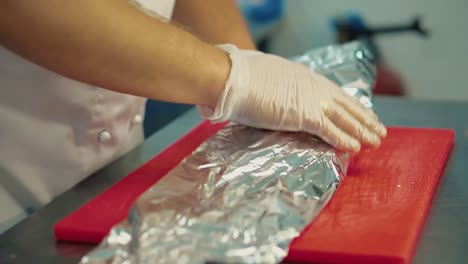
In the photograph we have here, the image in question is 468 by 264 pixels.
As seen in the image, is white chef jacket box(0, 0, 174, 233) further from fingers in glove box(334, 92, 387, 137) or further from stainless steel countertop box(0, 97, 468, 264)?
fingers in glove box(334, 92, 387, 137)

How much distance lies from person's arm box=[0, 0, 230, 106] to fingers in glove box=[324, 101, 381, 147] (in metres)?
0.13

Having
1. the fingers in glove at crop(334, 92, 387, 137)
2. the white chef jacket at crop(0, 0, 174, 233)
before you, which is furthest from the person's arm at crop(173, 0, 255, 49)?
the fingers in glove at crop(334, 92, 387, 137)

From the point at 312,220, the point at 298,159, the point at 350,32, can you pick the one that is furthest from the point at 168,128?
the point at 350,32

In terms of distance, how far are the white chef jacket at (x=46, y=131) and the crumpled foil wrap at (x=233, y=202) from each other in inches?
5.5

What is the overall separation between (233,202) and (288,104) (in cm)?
16

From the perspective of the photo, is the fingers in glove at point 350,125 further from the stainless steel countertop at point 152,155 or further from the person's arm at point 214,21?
the person's arm at point 214,21

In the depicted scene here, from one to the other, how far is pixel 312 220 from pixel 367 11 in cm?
136

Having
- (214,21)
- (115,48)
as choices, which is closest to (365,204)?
(115,48)

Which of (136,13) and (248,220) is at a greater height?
(136,13)

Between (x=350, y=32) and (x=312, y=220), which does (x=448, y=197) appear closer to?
(x=312, y=220)

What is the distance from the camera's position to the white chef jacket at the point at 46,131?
779 mm

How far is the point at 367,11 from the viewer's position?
190cm

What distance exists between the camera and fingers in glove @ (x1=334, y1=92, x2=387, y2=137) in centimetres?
79

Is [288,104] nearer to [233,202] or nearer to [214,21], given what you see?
[233,202]
